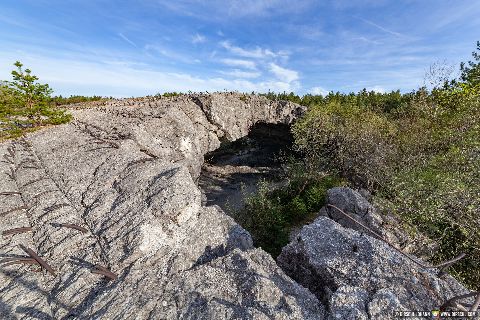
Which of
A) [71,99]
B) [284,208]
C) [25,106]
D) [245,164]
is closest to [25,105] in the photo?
[25,106]

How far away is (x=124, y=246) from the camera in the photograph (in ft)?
22.7

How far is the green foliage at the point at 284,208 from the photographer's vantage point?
20406 millimetres

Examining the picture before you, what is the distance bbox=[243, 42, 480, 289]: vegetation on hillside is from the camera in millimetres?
12312

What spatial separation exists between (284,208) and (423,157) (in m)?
11.8

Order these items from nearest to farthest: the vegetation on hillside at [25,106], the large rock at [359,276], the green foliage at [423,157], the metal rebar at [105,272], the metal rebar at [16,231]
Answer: the large rock at [359,276], the metal rebar at [105,272], the metal rebar at [16,231], the green foliage at [423,157], the vegetation on hillside at [25,106]

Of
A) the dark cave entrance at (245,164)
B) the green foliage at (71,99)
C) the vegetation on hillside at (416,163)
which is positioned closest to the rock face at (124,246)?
the vegetation on hillside at (416,163)

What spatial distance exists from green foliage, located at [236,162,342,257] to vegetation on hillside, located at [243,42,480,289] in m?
0.11

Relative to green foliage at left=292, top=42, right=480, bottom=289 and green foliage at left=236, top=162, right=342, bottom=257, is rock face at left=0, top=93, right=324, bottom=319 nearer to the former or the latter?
green foliage at left=292, top=42, right=480, bottom=289

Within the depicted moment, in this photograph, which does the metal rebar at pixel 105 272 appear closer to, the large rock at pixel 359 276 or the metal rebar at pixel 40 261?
the metal rebar at pixel 40 261

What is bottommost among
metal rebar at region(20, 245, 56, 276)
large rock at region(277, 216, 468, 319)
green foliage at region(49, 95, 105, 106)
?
metal rebar at region(20, 245, 56, 276)

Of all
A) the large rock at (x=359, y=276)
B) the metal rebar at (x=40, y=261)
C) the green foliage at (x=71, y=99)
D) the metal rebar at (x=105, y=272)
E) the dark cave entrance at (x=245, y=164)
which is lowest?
the dark cave entrance at (x=245, y=164)

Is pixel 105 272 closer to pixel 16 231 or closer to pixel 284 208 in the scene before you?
pixel 16 231

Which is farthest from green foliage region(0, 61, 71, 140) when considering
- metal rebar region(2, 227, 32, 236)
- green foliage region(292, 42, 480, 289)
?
green foliage region(292, 42, 480, 289)

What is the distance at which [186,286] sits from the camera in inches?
225
